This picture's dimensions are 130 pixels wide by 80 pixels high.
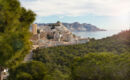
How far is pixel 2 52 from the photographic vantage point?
14.1 feet

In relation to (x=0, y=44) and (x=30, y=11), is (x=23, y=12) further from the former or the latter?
(x=0, y=44)

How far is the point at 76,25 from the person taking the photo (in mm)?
92875

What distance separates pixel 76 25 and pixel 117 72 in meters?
88.2

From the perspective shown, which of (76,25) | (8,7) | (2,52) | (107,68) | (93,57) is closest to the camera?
(2,52)

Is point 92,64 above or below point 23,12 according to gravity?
below

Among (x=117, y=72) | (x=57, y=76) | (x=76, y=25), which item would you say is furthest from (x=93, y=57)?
(x=76, y=25)

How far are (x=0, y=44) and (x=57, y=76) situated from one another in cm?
242

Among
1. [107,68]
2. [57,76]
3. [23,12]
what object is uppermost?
[23,12]

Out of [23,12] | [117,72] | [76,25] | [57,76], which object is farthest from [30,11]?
[76,25]

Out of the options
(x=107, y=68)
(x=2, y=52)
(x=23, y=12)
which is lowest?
(x=107, y=68)

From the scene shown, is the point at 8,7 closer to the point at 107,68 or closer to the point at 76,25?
the point at 107,68

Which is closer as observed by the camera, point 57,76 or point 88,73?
point 88,73

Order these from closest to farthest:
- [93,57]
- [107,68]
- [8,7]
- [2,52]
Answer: [2,52], [8,7], [107,68], [93,57]

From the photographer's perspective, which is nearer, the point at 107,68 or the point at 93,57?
the point at 107,68
